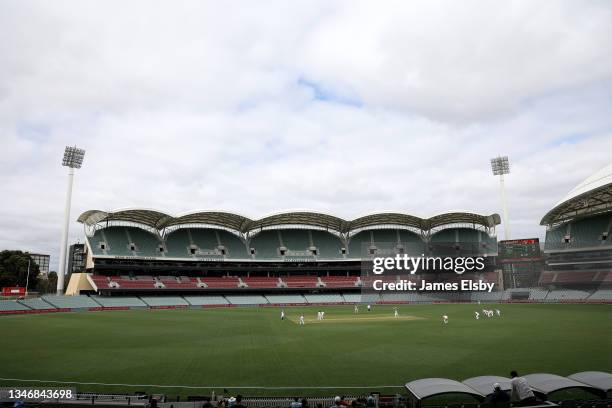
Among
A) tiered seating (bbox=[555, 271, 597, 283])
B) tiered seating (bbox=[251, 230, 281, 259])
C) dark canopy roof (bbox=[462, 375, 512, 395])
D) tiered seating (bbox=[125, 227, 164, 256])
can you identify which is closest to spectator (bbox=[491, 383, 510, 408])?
dark canopy roof (bbox=[462, 375, 512, 395])

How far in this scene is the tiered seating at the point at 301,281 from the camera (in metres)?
84.4

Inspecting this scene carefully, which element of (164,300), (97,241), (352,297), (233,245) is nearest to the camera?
(164,300)

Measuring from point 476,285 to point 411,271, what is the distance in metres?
12.4

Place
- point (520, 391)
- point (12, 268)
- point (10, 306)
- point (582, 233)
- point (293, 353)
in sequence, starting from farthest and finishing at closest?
point (12, 268) → point (582, 233) → point (10, 306) → point (293, 353) → point (520, 391)

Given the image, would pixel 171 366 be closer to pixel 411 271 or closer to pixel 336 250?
pixel 411 271

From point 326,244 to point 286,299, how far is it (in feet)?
57.8

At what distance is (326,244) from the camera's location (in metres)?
92.4

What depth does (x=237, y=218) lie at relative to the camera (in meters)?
83.4

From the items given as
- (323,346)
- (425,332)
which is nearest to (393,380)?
(323,346)

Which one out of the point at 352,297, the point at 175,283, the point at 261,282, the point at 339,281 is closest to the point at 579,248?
the point at 352,297

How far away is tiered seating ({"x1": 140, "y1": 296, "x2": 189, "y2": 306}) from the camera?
70500 mm

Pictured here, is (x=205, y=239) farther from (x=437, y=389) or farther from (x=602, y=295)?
(x=437, y=389)

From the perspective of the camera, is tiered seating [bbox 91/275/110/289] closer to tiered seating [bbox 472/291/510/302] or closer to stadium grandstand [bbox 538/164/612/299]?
tiered seating [bbox 472/291/510/302]

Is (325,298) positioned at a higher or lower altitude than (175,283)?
lower
